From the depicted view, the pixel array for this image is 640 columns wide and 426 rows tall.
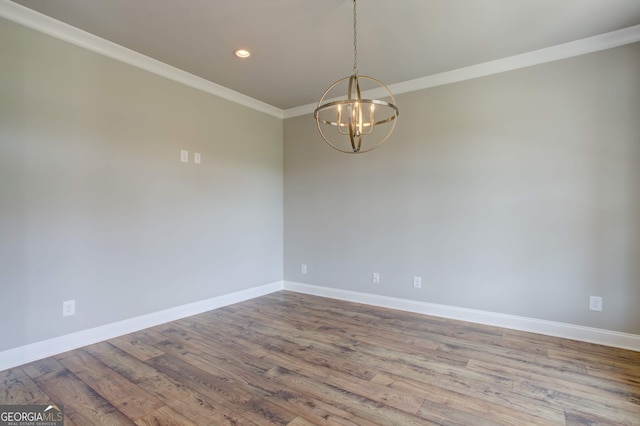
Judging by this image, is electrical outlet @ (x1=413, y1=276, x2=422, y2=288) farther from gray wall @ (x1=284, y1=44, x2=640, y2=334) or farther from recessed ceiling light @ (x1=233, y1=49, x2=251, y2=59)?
recessed ceiling light @ (x1=233, y1=49, x2=251, y2=59)

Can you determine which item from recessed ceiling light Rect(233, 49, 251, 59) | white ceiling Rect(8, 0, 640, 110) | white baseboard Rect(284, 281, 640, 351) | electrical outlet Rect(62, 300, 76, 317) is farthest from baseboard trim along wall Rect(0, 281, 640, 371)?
recessed ceiling light Rect(233, 49, 251, 59)

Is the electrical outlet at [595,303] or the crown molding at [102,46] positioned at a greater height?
the crown molding at [102,46]

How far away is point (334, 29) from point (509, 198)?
2.27 m

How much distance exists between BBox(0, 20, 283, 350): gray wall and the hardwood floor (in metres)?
0.47

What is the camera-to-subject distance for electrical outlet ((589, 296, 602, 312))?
2.78m

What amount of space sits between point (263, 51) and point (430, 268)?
9.21ft

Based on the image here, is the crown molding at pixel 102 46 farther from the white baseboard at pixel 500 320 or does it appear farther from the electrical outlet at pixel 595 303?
the electrical outlet at pixel 595 303

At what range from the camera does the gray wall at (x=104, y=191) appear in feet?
7.85

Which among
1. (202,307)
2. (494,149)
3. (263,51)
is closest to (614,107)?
(494,149)

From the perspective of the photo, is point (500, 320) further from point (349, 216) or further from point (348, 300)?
point (349, 216)

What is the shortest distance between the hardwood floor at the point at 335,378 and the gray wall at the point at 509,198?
0.48 metres

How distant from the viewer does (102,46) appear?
2.79 m

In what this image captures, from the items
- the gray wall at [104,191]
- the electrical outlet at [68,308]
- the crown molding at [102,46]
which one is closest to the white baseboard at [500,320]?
the gray wall at [104,191]

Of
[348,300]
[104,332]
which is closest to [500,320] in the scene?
[348,300]
